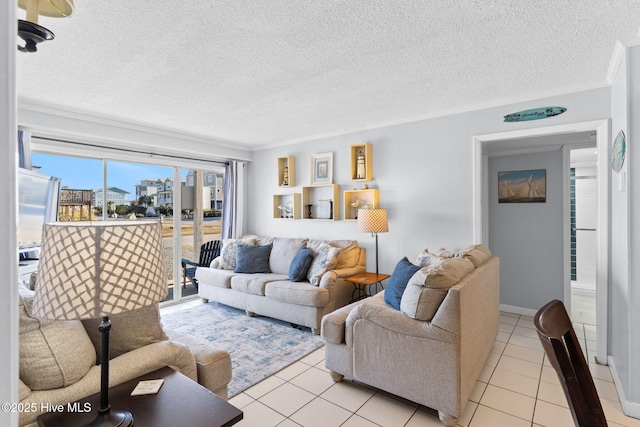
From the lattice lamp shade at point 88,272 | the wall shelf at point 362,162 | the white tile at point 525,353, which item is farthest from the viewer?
the wall shelf at point 362,162

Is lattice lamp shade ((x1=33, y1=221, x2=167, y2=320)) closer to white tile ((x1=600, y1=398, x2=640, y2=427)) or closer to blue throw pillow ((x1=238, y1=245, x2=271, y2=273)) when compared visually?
white tile ((x1=600, y1=398, x2=640, y2=427))

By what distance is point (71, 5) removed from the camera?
1.57 metres

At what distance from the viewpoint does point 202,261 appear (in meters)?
5.30

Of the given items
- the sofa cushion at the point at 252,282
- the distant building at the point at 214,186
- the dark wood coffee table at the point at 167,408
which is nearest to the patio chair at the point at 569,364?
the dark wood coffee table at the point at 167,408

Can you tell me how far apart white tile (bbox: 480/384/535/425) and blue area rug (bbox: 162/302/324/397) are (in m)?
1.58

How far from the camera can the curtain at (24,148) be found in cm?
331

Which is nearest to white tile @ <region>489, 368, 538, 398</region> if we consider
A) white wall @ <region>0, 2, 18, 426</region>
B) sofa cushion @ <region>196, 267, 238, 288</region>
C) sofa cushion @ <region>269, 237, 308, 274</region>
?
sofa cushion @ <region>269, 237, 308, 274</region>

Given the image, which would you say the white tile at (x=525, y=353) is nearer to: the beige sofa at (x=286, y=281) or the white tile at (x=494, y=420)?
the white tile at (x=494, y=420)

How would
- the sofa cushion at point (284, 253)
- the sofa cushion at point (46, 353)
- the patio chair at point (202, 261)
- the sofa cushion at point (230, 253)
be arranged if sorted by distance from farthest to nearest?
the patio chair at point (202, 261) < the sofa cushion at point (230, 253) < the sofa cushion at point (284, 253) < the sofa cushion at point (46, 353)

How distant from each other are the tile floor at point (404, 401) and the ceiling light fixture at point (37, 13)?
249cm

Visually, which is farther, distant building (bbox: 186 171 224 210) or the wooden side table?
distant building (bbox: 186 171 224 210)

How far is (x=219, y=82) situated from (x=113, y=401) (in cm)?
246

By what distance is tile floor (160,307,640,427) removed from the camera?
2152 mm

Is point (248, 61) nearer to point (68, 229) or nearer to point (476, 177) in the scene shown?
point (68, 229)
